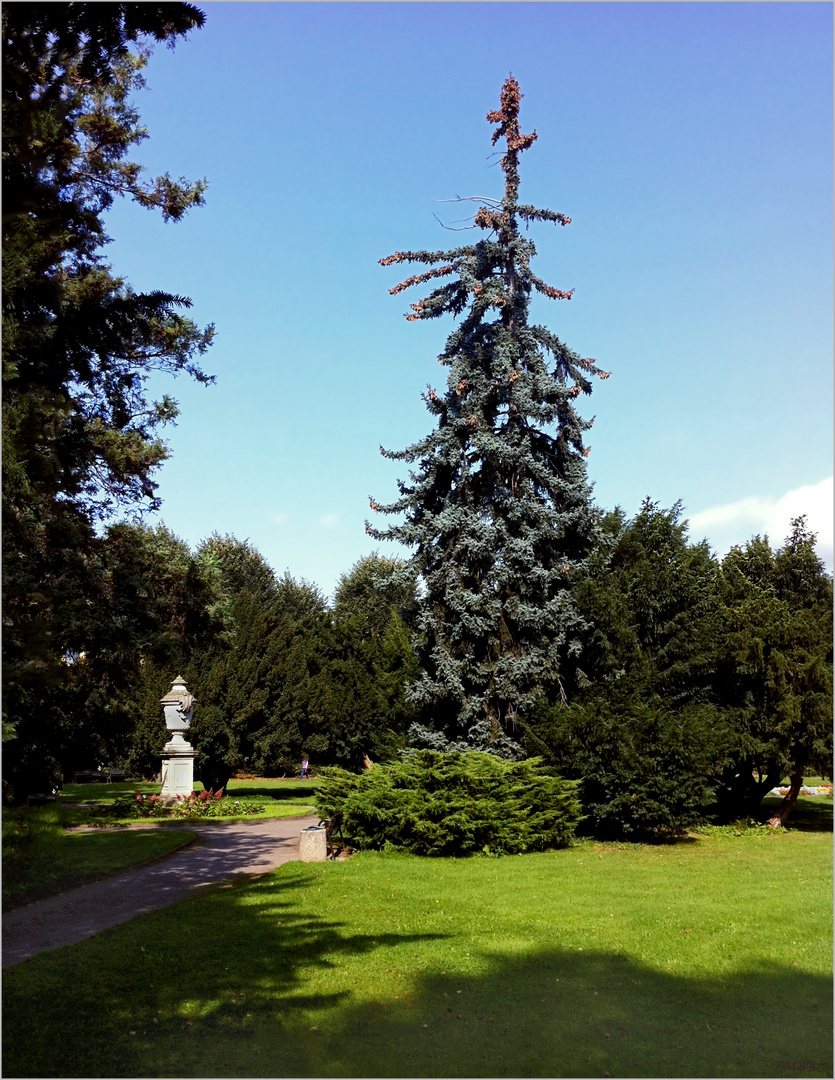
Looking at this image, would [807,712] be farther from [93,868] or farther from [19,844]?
[19,844]

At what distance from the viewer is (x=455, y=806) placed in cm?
1441

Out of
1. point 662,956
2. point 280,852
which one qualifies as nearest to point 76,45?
point 662,956

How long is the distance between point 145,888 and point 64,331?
8074mm

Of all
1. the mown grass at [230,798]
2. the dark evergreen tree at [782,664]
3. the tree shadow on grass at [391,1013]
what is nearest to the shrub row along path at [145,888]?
the tree shadow on grass at [391,1013]

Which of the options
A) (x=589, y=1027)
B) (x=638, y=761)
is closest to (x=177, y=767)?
(x=638, y=761)

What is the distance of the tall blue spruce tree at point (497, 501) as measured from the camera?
59.5 ft

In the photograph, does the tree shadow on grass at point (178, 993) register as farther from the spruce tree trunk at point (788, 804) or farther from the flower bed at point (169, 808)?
the spruce tree trunk at point (788, 804)

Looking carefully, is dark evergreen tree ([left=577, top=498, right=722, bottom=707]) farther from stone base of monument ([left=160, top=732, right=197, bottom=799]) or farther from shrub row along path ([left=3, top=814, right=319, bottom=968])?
stone base of monument ([left=160, top=732, right=197, bottom=799])

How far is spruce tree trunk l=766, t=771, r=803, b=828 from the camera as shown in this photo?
18.5 metres

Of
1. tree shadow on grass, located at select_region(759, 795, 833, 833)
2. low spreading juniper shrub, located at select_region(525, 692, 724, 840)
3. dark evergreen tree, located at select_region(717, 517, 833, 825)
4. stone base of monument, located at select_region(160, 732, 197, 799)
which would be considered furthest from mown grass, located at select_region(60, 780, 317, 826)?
tree shadow on grass, located at select_region(759, 795, 833, 833)

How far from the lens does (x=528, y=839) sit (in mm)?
14781

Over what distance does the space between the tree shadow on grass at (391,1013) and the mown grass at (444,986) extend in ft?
0.06

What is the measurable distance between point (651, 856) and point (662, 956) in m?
7.21

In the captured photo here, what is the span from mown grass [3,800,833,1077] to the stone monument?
487 inches
